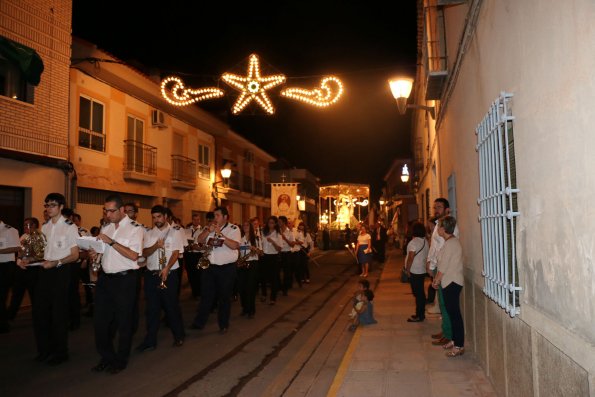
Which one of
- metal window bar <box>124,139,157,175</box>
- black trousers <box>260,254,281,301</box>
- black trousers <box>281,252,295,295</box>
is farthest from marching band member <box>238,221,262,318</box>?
metal window bar <box>124,139,157,175</box>

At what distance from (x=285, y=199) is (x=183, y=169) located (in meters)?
5.20

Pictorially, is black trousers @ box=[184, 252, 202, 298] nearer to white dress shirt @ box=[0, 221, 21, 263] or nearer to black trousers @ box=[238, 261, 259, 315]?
black trousers @ box=[238, 261, 259, 315]

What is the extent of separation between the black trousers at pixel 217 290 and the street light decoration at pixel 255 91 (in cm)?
474

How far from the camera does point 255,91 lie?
1164 cm

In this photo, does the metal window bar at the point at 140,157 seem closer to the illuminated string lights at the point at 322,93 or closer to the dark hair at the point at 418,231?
the illuminated string lights at the point at 322,93

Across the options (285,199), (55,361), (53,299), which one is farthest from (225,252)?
(285,199)

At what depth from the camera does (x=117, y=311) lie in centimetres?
607

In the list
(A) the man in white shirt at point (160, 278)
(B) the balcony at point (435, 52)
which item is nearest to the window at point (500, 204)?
(B) the balcony at point (435, 52)

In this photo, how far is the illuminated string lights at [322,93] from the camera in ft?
38.7

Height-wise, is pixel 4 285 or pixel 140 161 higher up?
pixel 140 161

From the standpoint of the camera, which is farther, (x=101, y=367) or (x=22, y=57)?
(x=22, y=57)

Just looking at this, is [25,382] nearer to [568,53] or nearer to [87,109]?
[568,53]

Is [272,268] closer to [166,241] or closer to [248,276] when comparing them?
[248,276]

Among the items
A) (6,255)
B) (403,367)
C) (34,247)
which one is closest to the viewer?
(403,367)
